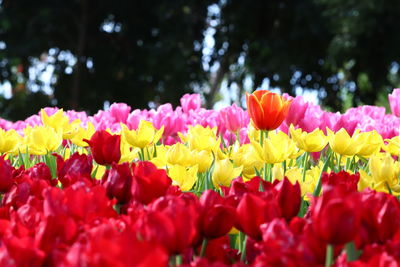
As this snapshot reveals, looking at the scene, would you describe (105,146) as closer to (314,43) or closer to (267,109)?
(267,109)

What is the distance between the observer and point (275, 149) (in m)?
1.83

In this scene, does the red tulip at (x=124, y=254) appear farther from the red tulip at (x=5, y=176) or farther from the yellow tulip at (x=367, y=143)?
the yellow tulip at (x=367, y=143)

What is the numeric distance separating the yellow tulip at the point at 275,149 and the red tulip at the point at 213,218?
617mm

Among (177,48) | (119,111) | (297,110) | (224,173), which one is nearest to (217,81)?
(177,48)

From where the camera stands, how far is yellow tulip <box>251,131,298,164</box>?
181 cm

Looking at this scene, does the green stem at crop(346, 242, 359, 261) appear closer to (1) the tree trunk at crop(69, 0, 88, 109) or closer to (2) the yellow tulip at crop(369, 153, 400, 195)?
(2) the yellow tulip at crop(369, 153, 400, 195)

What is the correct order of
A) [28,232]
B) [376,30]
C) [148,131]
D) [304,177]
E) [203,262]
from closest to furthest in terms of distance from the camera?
[203,262]
[28,232]
[304,177]
[148,131]
[376,30]

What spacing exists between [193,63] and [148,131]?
12158 mm

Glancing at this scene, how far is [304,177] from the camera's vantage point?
6.36ft

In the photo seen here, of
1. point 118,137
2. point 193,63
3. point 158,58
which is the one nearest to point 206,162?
point 118,137

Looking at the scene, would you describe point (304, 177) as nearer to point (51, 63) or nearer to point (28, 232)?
point (28, 232)

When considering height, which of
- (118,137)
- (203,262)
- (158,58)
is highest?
(158,58)

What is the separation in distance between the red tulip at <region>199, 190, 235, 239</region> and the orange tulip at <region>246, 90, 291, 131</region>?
3.29 ft

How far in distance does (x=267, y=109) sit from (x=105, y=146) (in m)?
0.60
